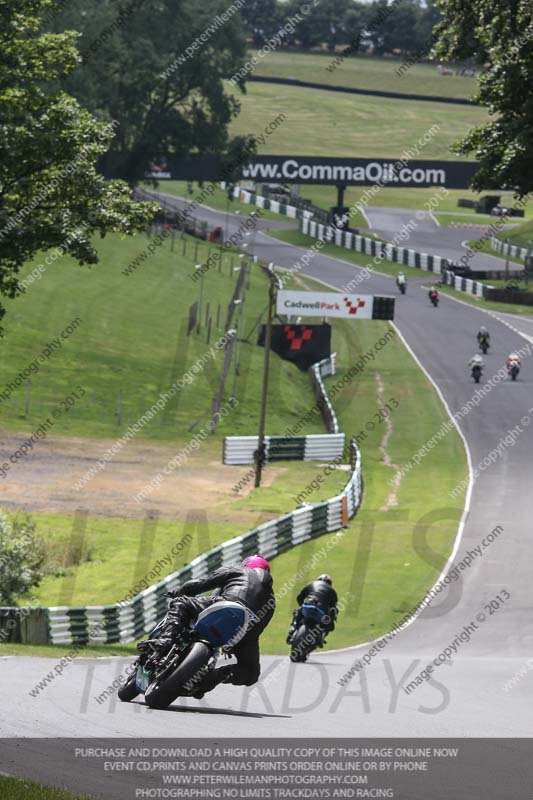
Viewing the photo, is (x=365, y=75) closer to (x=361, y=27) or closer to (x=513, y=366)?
(x=361, y=27)

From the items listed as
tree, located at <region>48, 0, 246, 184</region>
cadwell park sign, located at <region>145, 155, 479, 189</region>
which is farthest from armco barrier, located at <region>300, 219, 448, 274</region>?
tree, located at <region>48, 0, 246, 184</region>

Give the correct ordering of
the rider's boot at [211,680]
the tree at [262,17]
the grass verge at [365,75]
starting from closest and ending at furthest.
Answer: the rider's boot at [211,680] < the grass verge at [365,75] < the tree at [262,17]

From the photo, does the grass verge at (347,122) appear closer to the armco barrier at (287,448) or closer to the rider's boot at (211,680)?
the armco barrier at (287,448)

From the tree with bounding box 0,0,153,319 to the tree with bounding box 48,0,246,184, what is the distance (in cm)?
4932

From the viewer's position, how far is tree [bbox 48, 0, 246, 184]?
75188 mm

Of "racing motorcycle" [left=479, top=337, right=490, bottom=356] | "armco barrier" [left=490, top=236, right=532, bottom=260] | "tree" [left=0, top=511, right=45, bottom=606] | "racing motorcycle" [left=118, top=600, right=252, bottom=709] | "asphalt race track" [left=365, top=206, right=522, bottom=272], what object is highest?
"racing motorcycle" [left=118, top=600, right=252, bottom=709]

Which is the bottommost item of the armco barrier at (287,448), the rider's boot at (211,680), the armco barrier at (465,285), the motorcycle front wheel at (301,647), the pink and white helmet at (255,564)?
the armco barrier at (465,285)

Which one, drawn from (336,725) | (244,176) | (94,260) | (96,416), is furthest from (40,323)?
(336,725)

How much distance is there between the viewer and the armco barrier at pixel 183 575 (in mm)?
19297

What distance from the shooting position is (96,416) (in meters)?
44.5

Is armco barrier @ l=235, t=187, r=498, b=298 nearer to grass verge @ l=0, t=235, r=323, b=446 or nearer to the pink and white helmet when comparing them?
grass verge @ l=0, t=235, r=323, b=446

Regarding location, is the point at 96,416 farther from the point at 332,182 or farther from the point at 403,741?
the point at 332,182

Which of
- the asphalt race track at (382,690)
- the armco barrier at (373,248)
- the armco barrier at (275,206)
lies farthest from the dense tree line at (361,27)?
the asphalt race track at (382,690)

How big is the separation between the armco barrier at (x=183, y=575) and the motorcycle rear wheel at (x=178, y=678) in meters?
8.26
